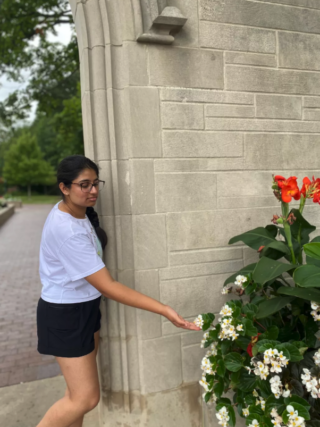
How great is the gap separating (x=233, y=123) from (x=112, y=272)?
4.10ft

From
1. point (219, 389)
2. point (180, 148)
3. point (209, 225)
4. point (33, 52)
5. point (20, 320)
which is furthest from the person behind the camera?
point (33, 52)

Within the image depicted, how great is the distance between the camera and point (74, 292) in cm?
197

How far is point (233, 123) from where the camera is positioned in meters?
2.48

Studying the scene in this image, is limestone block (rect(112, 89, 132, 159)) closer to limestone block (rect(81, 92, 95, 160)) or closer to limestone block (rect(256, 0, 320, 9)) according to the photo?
limestone block (rect(81, 92, 95, 160))

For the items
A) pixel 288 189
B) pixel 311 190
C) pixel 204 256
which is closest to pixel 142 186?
pixel 204 256

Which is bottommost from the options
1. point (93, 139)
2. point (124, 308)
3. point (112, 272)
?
point (124, 308)

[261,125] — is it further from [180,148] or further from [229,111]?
[180,148]

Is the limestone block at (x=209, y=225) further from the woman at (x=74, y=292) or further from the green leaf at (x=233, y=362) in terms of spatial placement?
the green leaf at (x=233, y=362)

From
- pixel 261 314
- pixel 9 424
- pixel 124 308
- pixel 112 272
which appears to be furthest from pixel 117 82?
pixel 9 424

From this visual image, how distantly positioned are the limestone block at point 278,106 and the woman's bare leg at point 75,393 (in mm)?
1904

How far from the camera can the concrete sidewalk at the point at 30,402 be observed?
111 inches

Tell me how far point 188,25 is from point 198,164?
2.85 ft

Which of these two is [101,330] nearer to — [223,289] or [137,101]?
[223,289]

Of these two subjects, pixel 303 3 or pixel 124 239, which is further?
pixel 303 3
